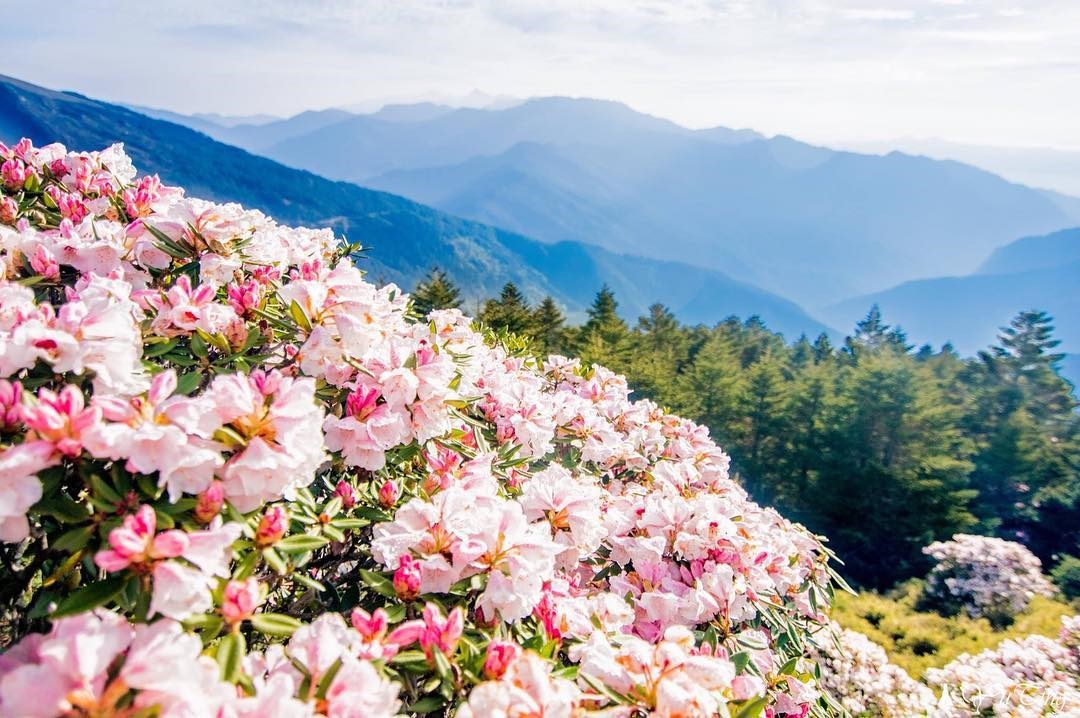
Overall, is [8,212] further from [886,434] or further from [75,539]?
[886,434]

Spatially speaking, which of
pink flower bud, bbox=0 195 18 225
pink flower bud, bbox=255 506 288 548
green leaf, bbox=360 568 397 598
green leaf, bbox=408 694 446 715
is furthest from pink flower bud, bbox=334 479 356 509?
pink flower bud, bbox=0 195 18 225

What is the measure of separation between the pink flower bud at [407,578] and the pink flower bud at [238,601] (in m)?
0.40

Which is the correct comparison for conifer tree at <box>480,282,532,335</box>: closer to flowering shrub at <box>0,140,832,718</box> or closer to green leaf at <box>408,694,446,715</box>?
flowering shrub at <box>0,140,832,718</box>

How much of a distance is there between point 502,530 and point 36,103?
21969cm

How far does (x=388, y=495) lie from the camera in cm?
182

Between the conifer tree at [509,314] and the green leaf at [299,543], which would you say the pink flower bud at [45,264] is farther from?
the conifer tree at [509,314]

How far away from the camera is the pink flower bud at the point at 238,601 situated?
1154 millimetres

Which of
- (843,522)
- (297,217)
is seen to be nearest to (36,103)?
(297,217)

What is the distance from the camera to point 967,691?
4.21 meters

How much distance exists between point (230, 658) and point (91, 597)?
0.29 metres

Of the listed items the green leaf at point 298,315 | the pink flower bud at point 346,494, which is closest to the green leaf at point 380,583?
the pink flower bud at point 346,494

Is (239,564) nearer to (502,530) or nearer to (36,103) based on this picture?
(502,530)

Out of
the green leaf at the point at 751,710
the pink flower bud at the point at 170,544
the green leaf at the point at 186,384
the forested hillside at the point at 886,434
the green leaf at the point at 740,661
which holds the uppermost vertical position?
the green leaf at the point at 186,384

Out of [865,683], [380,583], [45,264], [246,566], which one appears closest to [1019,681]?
[865,683]
